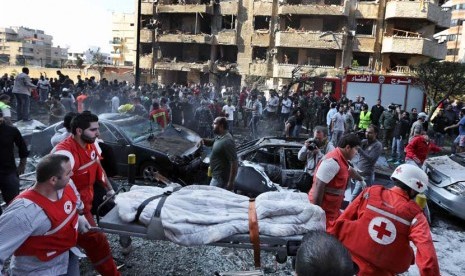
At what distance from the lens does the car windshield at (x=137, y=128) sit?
8266 mm

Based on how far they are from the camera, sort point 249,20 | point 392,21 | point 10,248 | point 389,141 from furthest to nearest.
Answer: point 249,20
point 392,21
point 389,141
point 10,248

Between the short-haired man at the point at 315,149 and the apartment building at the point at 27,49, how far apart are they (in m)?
86.7

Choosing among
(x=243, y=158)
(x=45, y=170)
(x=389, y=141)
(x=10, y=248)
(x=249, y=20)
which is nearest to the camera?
(x=10, y=248)

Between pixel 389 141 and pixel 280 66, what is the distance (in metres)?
22.1

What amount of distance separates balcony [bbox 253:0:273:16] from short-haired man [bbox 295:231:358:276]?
3775 centimetres

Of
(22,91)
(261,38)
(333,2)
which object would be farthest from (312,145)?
(333,2)

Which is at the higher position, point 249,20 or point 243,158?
point 249,20

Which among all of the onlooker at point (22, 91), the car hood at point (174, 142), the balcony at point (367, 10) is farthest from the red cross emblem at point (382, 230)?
the balcony at point (367, 10)

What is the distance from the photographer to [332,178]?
3.80 metres

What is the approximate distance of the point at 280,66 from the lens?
35375 mm

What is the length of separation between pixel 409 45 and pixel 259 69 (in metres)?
13.2

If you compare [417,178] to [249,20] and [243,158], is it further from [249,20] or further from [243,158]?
[249,20]

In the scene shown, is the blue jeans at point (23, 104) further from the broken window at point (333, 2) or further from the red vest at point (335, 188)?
the broken window at point (333, 2)

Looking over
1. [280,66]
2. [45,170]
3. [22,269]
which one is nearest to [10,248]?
[22,269]
